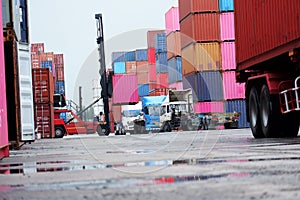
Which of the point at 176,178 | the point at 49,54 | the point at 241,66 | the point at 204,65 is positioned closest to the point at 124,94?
the point at 49,54

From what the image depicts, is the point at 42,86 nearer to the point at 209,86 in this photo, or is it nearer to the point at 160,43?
the point at 209,86

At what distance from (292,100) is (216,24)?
1139 inches

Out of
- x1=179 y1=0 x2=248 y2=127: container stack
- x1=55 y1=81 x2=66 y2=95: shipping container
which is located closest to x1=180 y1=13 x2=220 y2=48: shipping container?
x1=179 y1=0 x2=248 y2=127: container stack

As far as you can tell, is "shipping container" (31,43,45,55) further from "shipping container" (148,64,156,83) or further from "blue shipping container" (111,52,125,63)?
"shipping container" (148,64,156,83)

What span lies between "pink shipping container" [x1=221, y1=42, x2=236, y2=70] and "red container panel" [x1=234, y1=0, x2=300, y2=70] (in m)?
25.6

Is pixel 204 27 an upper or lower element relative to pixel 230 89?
upper

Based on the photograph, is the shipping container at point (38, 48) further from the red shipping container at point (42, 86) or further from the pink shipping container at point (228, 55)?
the red shipping container at point (42, 86)

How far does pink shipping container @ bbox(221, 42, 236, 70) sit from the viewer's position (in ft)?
141

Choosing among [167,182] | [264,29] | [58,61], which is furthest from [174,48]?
[167,182]

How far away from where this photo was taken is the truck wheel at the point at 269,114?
49.1 feet

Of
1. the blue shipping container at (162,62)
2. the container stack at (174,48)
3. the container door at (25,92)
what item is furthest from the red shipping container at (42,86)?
the blue shipping container at (162,62)

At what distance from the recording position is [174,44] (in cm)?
5209

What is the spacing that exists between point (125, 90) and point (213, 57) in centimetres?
2065

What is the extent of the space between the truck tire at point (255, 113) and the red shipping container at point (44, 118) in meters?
19.7
